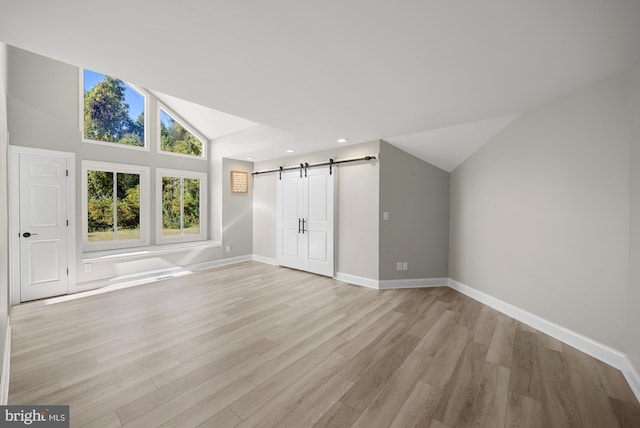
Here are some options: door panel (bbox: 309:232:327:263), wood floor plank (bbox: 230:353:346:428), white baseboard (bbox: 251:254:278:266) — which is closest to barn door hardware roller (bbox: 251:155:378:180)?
door panel (bbox: 309:232:327:263)

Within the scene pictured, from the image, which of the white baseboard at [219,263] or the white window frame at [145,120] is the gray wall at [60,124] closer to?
the white window frame at [145,120]

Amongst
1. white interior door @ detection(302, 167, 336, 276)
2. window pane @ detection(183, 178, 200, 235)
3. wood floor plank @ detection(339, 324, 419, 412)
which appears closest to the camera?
wood floor plank @ detection(339, 324, 419, 412)

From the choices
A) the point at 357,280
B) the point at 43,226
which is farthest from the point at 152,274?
the point at 357,280

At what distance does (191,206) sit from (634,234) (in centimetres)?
664

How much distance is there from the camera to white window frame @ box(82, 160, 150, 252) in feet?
14.4

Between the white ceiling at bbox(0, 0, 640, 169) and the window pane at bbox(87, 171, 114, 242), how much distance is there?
333 centimetres

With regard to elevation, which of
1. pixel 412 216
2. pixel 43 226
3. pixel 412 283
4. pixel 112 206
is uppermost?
pixel 112 206

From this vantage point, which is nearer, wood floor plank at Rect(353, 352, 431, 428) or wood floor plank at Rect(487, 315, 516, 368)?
wood floor plank at Rect(353, 352, 431, 428)

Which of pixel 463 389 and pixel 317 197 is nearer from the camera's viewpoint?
pixel 463 389

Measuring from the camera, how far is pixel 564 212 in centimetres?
257

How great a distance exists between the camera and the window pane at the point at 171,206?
5.34 meters

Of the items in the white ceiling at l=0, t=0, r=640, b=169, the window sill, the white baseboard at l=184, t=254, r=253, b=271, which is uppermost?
the white ceiling at l=0, t=0, r=640, b=169

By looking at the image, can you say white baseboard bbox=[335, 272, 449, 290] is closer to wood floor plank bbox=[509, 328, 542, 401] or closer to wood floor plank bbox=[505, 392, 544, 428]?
wood floor plank bbox=[509, 328, 542, 401]

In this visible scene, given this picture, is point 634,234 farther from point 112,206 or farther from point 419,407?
point 112,206
